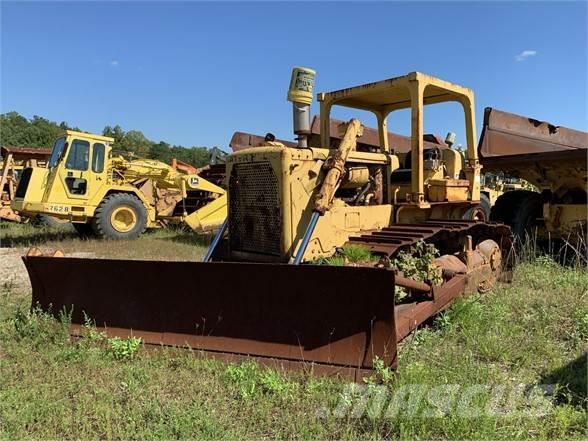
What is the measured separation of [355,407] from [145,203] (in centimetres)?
1123

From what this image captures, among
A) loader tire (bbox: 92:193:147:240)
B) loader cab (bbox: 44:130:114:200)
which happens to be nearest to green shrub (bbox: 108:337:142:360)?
loader cab (bbox: 44:130:114:200)

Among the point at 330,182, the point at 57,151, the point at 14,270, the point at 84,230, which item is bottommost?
the point at 14,270

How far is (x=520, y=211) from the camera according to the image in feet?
25.0

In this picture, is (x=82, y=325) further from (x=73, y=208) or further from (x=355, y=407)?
(x=73, y=208)

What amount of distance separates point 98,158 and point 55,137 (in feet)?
104

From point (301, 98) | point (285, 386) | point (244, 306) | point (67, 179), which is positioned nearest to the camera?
point (285, 386)

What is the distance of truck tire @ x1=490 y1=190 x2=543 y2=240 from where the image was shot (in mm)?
7570

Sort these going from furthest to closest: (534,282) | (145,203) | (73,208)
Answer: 1. (145,203)
2. (73,208)
3. (534,282)

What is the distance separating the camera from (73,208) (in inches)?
463

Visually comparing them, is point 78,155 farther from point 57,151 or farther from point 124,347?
point 124,347

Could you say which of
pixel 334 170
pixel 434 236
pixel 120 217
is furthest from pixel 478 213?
pixel 120 217

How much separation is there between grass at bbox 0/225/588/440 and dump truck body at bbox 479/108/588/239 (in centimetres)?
303

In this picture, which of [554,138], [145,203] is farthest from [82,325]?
[145,203]

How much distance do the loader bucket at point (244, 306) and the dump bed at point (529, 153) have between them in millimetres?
4750
